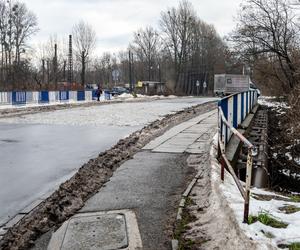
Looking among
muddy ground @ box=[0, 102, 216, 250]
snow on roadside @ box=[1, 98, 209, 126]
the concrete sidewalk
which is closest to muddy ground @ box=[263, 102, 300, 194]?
the concrete sidewalk

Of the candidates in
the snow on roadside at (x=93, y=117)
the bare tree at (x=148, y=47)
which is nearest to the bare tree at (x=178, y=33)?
the bare tree at (x=148, y=47)

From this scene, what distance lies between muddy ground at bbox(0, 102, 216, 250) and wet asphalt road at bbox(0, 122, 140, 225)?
347 millimetres

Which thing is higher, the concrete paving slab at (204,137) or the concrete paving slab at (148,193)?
the concrete paving slab at (204,137)

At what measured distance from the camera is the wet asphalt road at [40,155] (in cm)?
793

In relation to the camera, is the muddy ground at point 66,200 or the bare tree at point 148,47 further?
the bare tree at point 148,47

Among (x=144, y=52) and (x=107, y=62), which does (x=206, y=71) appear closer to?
(x=144, y=52)

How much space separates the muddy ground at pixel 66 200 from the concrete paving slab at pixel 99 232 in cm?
26

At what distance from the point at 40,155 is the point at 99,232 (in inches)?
257

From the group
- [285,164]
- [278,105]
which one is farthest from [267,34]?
[285,164]

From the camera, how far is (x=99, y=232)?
5.71m

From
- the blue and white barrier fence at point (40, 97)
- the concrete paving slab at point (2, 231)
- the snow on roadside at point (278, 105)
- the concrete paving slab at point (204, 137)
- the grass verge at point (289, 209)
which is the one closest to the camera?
the concrete paving slab at point (2, 231)

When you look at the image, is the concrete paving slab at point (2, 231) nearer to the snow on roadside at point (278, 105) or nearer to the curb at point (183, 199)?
the curb at point (183, 199)

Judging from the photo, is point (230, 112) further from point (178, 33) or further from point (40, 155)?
point (178, 33)

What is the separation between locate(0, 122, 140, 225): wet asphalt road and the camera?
312 inches
